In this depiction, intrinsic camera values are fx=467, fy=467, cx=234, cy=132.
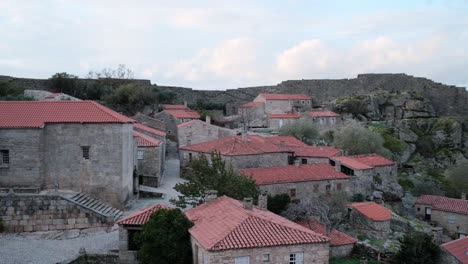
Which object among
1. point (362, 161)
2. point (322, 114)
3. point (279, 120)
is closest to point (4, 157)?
point (362, 161)

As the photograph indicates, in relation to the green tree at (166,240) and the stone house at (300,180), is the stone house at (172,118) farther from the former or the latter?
the green tree at (166,240)

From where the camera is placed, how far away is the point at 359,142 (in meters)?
43.7

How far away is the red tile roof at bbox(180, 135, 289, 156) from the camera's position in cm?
3194

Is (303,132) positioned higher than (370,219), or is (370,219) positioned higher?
(303,132)

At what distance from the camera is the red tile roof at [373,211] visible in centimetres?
2842

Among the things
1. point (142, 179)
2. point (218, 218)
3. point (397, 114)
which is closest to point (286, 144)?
point (142, 179)

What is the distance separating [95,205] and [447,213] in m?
26.0

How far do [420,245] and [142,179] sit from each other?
16.8 m

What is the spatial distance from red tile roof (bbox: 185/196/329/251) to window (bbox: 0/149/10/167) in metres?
11.3

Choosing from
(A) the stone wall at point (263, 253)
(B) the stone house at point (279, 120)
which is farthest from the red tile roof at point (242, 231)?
(B) the stone house at point (279, 120)

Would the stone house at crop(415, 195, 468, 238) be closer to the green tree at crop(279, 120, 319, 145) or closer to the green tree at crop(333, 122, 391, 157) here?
the green tree at crop(333, 122, 391, 157)

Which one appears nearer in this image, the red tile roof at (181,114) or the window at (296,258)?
the window at (296,258)

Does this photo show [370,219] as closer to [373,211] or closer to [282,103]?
[373,211]

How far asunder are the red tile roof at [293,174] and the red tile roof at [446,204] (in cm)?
894
